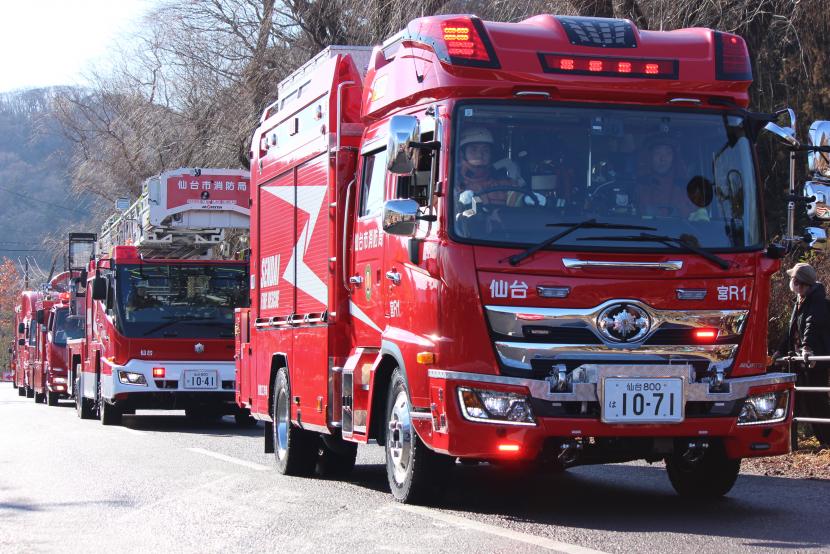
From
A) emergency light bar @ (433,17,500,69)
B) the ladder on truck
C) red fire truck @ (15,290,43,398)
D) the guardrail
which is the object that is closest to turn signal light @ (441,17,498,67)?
emergency light bar @ (433,17,500,69)

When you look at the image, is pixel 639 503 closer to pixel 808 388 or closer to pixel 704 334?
pixel 704 334

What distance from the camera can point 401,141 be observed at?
8.46 meters

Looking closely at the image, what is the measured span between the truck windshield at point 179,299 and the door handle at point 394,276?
37.7ft

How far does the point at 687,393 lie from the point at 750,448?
2.02 feet

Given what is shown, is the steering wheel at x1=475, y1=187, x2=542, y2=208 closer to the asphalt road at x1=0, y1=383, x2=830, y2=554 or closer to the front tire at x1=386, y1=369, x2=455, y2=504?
the front tire at x1=386, y1=369, x2=455, y2=504

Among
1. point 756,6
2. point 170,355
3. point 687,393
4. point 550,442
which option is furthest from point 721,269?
point 170,355

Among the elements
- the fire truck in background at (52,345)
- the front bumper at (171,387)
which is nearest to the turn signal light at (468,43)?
the front bumper at (171,387)

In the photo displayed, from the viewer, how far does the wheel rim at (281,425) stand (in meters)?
12.4

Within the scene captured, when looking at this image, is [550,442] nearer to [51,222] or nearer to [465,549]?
[465,549]

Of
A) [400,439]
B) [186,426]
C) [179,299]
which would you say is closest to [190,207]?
[179,299]

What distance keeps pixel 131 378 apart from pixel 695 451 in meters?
12.9

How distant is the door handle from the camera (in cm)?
920

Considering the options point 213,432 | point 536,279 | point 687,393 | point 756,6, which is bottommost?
point 213,432

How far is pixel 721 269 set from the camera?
855 cm
